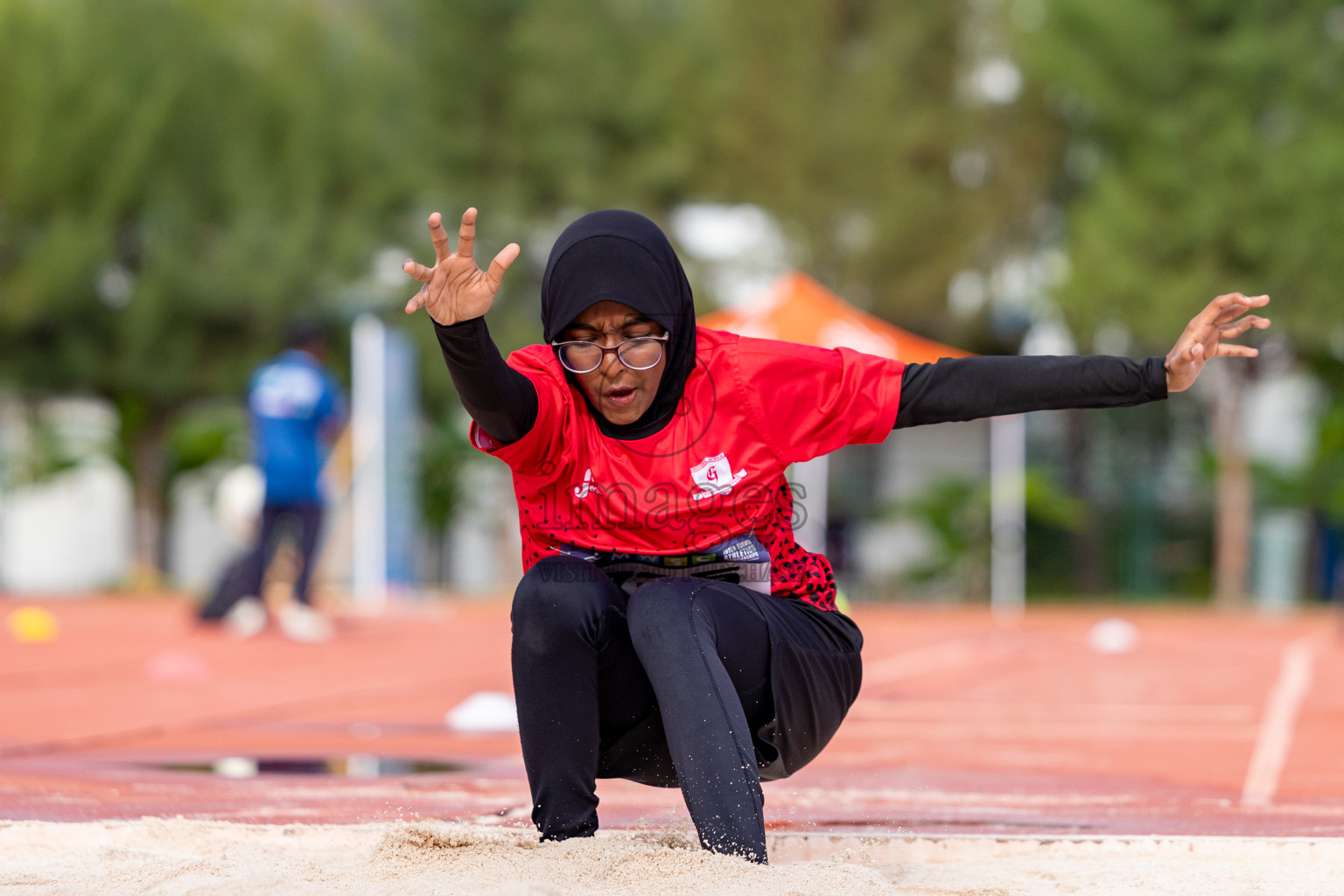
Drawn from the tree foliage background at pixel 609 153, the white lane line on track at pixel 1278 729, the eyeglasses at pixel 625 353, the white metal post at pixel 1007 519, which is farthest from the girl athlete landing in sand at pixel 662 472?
the tree foliage background at pixel 609 153

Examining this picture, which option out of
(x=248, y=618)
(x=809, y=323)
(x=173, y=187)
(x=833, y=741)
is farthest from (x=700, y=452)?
(x=173, y=187)

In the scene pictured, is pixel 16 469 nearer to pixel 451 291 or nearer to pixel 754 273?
pixel 754 273

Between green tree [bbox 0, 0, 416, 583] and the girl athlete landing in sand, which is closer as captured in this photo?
the girl athlete landing in sand

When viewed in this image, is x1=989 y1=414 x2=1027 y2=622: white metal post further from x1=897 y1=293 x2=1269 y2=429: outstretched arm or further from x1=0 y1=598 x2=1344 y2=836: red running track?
x1=897 y1=293 x2=1269 y2=429: outstretched arm

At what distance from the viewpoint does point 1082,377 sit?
105 inches

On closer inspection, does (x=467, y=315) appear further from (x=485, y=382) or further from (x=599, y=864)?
(x=599, y=864)

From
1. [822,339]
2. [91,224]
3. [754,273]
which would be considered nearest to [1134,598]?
[754,273]

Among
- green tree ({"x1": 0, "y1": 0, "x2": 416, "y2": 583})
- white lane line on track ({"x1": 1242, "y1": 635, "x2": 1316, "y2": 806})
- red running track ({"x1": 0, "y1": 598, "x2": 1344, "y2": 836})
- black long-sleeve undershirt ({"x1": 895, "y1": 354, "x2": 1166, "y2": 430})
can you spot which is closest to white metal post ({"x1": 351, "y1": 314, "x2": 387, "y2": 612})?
red running track ({"x1": 0, "y1": 598, "x2": 1344, "y2": 836})

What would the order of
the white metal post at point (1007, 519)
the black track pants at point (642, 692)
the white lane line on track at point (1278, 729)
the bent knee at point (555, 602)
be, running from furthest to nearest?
1. the white metal post at point (1007, 519)
2. the white lane line on track at point (1278, 729)
3. the bent knee at point (555, 602)
4. the black track pants at point (642, 692)

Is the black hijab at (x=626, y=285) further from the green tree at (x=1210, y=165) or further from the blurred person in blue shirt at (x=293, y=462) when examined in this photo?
the green tree at (x=1210, y=165)

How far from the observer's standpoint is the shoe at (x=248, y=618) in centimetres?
951

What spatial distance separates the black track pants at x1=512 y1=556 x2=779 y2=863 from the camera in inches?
95.8

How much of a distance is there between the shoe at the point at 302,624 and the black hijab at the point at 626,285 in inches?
274

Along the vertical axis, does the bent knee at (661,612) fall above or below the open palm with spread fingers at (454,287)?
below
